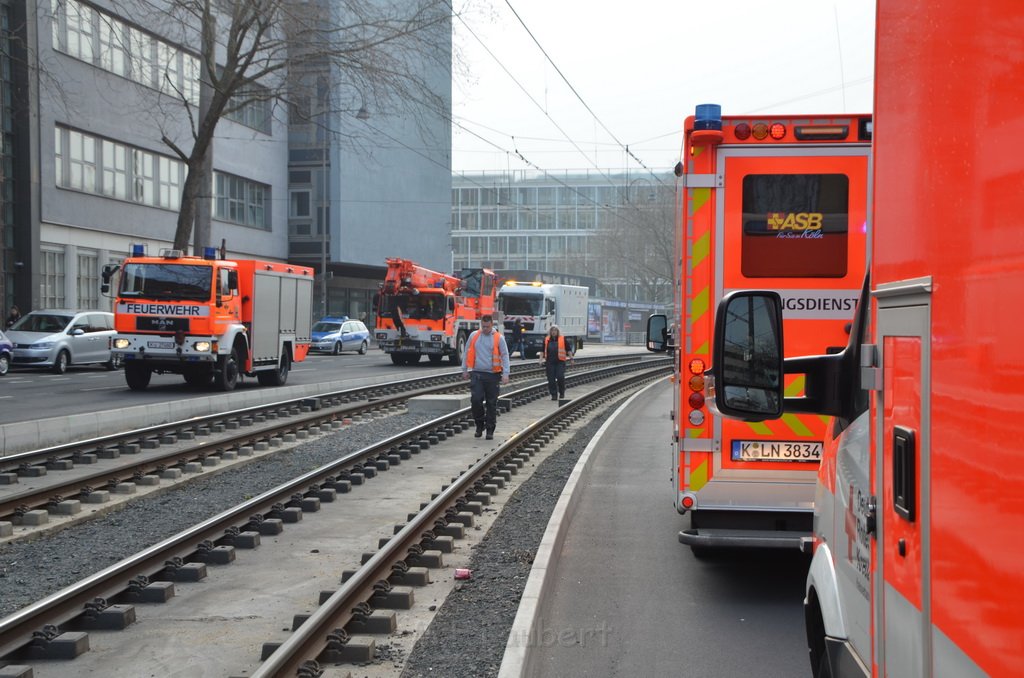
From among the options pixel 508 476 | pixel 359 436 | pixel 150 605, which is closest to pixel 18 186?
pixel 359 436

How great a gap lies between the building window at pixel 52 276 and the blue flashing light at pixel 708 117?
35066 millimetres

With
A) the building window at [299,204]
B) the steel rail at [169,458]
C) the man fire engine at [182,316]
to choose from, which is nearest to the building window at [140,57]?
the building window at [299,204]

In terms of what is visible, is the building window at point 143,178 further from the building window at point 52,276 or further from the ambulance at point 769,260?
the ambulance at point 769,260

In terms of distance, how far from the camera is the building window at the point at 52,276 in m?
38.6

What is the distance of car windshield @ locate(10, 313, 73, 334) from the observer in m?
30.5

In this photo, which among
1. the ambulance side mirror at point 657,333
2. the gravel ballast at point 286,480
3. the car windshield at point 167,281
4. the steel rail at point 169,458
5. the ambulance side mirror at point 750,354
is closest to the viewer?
the ambulance side mirror at point 750,354

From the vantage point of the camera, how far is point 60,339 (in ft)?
98.8

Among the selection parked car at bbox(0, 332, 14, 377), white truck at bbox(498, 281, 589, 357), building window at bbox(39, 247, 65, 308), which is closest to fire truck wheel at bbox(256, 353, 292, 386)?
parked car at bbox(0, 332, 14, 377)

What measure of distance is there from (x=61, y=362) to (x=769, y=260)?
26.4 metres

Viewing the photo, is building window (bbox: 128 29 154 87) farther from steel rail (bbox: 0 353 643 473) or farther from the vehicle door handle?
the vehicle door handle

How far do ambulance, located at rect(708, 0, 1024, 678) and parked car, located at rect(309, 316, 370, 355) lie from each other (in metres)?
46.6

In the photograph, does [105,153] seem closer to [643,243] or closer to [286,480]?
[286,480]

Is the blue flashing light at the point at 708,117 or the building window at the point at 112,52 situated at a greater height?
the building window at the point at 112,52

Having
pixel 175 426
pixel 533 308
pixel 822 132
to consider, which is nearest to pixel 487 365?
pixel 175 426
